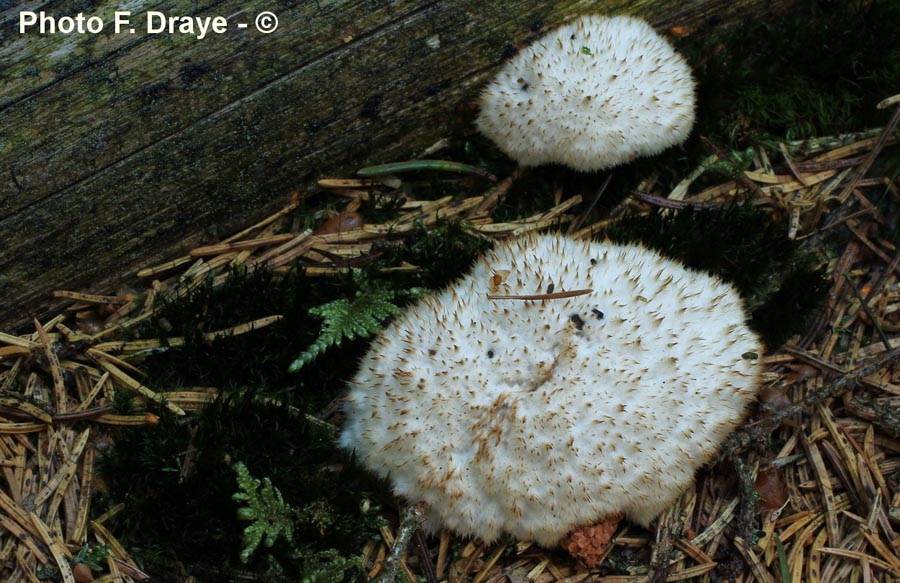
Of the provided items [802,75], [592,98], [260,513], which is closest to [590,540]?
[260,513]

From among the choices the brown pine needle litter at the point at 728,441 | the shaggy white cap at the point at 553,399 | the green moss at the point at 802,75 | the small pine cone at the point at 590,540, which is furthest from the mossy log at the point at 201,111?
the small pine cone at the point at 590,540

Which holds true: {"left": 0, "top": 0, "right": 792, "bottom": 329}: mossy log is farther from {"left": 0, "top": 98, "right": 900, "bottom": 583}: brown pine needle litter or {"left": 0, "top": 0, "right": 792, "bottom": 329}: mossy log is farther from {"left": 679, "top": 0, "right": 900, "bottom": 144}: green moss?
{"left": 679, "top": 0, "right": 900, "bottom": 144}: green moss

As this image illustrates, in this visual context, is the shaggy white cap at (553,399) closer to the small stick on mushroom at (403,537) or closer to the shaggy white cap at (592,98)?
the small stick on mushroom at (403,537)

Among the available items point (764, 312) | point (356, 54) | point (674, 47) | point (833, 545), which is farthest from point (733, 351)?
point (356, 54)

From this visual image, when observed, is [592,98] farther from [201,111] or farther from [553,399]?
[201,111]

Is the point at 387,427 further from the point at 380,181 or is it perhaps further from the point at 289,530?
the point at 380,181
